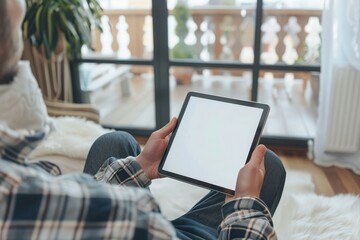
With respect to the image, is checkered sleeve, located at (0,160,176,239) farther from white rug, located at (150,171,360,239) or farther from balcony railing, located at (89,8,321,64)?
balcony railing, located at (89,8,321,64)

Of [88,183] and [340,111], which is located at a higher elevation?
[88,183]

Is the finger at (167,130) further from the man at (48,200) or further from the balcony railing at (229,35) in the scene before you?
the balcony railing at (229,35)

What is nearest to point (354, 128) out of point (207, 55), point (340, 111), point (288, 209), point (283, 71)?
point (340, 111)

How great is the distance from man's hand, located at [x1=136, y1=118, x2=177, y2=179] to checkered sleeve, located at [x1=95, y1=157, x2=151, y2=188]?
0.19ft

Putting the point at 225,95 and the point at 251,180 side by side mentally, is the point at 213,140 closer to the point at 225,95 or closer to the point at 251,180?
the point at 251,180

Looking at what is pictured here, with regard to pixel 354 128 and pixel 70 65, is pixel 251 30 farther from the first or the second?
pixel 70 65

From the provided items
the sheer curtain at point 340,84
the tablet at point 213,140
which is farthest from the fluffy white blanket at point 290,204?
the tablet at point 213,140

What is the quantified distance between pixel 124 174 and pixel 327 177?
1.53 m

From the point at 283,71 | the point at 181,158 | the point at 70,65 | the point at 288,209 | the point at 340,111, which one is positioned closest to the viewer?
the point at 181,158

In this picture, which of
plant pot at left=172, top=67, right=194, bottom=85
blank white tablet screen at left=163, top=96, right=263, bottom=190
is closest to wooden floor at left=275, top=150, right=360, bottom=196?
plant pot at left=172, top=67, right=194, bottom=85

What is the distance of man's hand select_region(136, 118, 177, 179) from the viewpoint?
955 mm

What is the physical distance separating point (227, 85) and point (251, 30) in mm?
446

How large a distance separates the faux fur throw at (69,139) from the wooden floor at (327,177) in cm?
115

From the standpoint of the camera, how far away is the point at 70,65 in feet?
8.18
